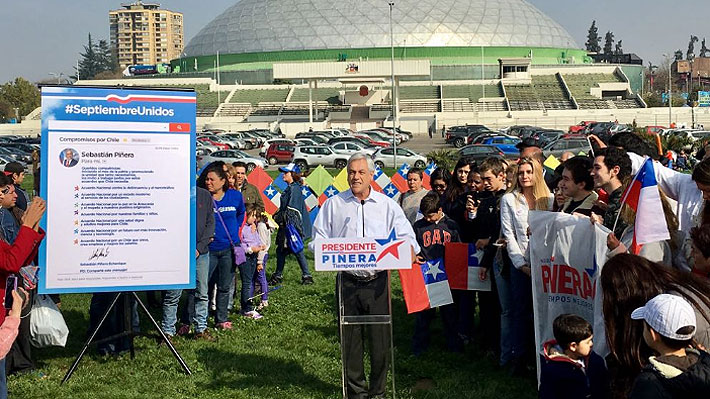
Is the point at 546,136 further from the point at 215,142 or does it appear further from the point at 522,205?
the point at 522,205

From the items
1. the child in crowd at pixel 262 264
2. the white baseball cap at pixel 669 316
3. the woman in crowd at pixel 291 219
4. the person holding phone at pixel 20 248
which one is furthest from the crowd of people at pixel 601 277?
the person holding phone at pixel 20 248

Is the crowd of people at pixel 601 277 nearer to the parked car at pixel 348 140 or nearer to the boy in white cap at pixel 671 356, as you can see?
the boy in white cap at pixel 671 356

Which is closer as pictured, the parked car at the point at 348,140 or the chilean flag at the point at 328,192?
the chilean flag at the point at 328,192

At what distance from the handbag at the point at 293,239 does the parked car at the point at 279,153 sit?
1265 inches

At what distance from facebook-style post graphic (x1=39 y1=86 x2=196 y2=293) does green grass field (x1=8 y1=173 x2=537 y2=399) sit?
89 cm

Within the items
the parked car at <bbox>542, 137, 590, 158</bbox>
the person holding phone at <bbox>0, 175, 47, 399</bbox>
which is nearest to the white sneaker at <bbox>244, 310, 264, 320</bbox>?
the person holding phone at <bbox>0, 175, 47, 399</bbox>

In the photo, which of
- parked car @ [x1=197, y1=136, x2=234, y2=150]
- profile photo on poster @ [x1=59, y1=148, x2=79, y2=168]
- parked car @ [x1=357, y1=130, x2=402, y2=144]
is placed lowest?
profile photo on poster @ [x1=59, y1=148, x2=79, y2=168]

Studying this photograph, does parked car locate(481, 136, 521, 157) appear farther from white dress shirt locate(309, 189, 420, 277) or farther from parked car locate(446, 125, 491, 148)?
white dress shirt locate(309, 189, 420, 277)

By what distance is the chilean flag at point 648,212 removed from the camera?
5.38 m

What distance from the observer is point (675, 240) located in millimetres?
5531

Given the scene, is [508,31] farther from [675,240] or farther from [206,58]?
[675,240]

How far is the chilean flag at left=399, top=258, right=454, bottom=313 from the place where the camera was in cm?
810

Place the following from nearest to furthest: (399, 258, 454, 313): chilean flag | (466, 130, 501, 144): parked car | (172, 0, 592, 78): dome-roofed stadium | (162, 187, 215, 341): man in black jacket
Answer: (399, 258, 454, 313): chilean flag → (162, 187, 215, 341): man in black jacket → (466, 130, 501, 144): parked car → (172, 0, 592, 78): dome-roofed stadium

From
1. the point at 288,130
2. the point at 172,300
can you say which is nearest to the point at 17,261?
the point at 172,300
